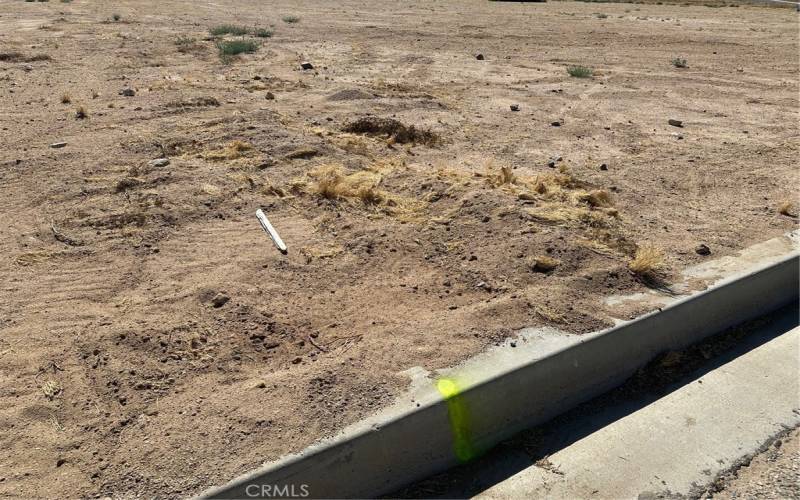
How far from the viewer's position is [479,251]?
579 cm

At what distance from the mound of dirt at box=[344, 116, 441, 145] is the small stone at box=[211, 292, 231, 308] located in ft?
14.1

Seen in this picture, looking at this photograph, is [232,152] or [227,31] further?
[227,31]

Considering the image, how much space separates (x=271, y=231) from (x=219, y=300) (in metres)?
1.26

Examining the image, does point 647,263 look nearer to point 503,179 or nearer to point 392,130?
point 503,179

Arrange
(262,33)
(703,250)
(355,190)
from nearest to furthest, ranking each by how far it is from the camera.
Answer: (703,250) < (355,190) < (262,33)

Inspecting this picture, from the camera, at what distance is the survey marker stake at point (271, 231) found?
19.4 feet

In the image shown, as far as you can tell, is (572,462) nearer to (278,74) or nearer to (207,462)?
(207,462)

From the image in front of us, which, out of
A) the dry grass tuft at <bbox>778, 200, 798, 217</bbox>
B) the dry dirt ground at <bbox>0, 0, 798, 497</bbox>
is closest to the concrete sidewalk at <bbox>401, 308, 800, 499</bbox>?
the dry dirt ground at <bbox>0, 0, 798, 497</bbox>

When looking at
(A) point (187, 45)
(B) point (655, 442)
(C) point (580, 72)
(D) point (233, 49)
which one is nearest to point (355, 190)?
(B) point (655, 442)

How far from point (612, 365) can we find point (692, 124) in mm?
A: 6751

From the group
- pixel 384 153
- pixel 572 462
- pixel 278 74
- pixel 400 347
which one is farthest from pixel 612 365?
pixel 278 74

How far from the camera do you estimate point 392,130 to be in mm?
9195

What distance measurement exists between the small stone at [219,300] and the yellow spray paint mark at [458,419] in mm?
1862

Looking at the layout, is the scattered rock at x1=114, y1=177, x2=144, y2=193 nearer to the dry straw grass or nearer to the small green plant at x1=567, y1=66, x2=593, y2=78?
the dry straw grass
